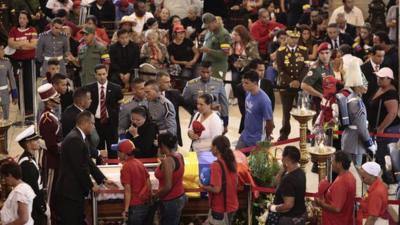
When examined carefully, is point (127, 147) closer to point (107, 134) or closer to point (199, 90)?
point (107, 134)

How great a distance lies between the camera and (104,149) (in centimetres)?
1584

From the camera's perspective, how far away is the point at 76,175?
12.3 m

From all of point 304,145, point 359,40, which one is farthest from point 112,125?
point 359,40

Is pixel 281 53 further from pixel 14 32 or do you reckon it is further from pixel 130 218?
pixel 130 218

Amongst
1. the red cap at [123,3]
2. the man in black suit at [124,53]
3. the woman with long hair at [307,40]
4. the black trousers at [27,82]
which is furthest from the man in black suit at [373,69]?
the red cap at [123,3]

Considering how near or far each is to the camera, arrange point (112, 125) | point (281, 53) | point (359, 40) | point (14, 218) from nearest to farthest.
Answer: point (14, 218)
point (112, 125)
point (281, 53)
point (359, 40)

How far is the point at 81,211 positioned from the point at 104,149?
3398mm

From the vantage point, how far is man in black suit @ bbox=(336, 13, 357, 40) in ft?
68.6

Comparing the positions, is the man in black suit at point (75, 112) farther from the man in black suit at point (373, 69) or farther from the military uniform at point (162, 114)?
the man in black suit at point (373, 69)

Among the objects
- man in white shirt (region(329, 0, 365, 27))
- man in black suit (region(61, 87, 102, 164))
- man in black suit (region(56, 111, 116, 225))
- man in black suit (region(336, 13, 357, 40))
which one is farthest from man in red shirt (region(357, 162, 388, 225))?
man in white shirt (region(329, 0, 365, 27))

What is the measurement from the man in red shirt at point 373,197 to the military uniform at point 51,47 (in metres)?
7.87

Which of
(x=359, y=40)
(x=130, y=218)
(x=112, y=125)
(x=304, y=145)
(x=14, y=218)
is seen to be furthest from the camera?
(x=359, y=40)

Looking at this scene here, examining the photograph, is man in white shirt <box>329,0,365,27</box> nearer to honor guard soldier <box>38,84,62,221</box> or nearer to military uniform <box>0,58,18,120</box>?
military uniform <box>0,58,18,120</box>

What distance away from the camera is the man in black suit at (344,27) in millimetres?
20906
